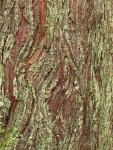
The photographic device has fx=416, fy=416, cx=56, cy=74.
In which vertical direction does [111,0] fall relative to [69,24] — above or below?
above

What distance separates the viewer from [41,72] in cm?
307

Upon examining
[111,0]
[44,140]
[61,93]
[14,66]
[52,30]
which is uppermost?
[111,0]

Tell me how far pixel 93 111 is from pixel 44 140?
48 centimetres

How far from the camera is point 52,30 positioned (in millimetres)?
3072

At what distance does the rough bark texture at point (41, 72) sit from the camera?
3.07 m

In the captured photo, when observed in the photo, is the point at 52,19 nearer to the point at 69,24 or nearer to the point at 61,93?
the point at 69,24

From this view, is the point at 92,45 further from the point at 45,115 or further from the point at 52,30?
the point at 45,115

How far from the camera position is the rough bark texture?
121 inches

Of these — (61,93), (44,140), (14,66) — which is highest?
(14,66)

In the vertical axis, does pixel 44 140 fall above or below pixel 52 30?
below

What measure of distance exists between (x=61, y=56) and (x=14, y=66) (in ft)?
1.17

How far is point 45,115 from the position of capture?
3088mm

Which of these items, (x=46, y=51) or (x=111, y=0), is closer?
(x=46, y=51)

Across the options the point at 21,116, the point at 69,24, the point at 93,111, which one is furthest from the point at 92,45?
the point at 21,116
